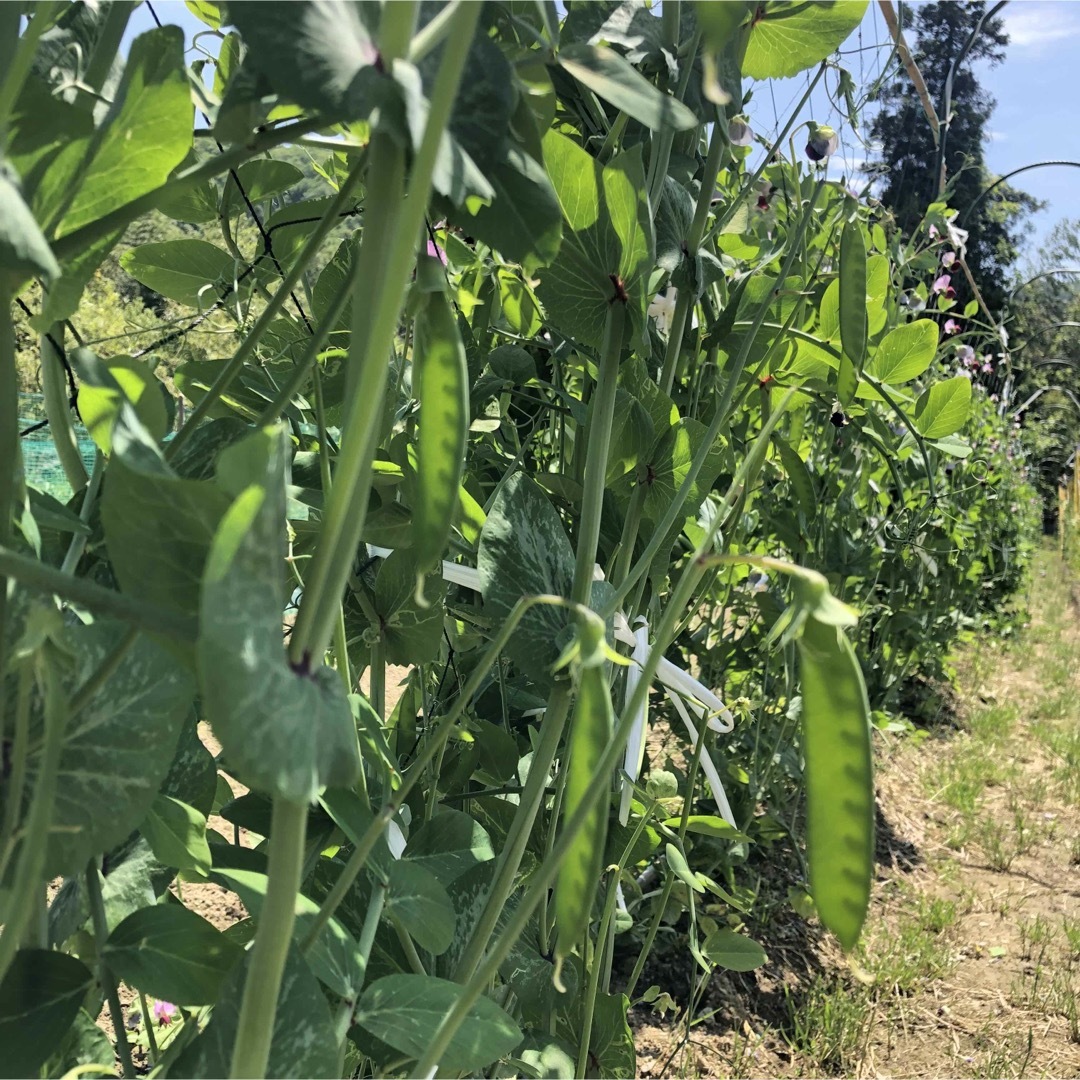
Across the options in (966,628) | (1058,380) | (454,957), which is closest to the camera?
(454,957)

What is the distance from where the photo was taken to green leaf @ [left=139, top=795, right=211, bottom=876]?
30cm

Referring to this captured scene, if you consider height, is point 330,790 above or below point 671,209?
below

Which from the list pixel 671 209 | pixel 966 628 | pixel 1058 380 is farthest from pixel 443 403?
pixel 1058 380

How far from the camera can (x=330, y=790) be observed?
0.35m

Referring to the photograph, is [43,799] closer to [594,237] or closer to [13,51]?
[13,51]

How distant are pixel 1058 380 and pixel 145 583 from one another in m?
13.5

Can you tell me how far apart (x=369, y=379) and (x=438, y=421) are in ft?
0.21

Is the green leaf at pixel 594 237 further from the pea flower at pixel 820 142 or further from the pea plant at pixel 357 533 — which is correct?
the pea flower at pixel 820 142

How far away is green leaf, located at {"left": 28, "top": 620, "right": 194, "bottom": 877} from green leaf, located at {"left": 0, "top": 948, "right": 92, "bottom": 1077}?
0.07m

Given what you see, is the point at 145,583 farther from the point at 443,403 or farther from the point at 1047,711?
the point at 1047,711

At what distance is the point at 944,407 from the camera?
79 centimetres

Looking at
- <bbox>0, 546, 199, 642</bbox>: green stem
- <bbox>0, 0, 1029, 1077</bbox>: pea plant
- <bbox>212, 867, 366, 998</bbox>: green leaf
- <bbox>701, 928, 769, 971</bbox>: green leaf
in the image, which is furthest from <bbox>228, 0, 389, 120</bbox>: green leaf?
<bbox>701, 928, 769, 971</bbox>: green leaf

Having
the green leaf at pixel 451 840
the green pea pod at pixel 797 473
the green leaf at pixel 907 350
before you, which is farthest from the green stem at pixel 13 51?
the green leaf at pixel 907 350

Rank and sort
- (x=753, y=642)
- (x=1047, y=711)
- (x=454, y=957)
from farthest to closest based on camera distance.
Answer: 1. (x=1047, y=711)
2. (x=753, y=642)
3. (x=454, y=957)
